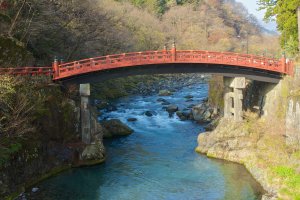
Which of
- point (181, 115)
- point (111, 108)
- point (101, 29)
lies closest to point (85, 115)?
point (181, 115)

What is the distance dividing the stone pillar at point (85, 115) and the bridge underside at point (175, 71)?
3.05 ft

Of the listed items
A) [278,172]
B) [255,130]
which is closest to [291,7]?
[255,130]

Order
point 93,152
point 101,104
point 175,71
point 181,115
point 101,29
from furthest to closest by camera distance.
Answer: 1. point 101,104
2. point 101,29
3. point 181,115
4. point 175,71
5. point 93,152

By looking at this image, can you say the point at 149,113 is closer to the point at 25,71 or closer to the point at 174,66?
the point at 174,66

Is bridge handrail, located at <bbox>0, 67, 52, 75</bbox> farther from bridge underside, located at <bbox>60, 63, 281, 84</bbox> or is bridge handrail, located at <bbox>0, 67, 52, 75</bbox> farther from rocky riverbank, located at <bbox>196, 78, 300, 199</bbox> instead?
rocky riverbank, located at <bbox>196, 78, 300, 199</bbox>

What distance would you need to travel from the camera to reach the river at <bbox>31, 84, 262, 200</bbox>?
26.0 meters

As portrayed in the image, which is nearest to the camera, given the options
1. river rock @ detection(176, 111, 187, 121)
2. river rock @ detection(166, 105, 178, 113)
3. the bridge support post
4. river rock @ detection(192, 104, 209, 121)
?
the bridge support post

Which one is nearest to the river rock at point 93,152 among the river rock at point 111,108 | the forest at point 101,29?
the forest at point 101,29

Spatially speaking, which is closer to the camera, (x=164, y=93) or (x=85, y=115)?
(x=85, y=115)

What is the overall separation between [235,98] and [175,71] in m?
6.47

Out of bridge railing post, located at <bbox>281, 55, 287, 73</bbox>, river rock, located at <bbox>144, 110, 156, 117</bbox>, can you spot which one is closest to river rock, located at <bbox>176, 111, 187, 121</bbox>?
river rock, located at <bbox>144, 110, 156, 117</bbox>

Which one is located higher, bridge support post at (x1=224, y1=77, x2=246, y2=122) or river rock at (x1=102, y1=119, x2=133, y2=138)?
bridge support post at (x1=224, y1=77, x2=246, y2=122)

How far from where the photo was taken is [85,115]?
106 ft

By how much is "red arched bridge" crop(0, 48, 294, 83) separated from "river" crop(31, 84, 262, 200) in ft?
24.0
